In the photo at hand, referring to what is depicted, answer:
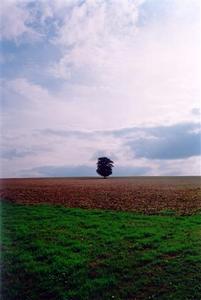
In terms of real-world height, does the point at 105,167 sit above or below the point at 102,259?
above

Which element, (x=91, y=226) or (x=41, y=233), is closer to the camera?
(x=41, y=233)

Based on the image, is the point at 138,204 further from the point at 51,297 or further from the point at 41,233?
the point at 51,297

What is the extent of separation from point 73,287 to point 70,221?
10100 mm

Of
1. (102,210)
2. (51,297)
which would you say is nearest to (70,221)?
(102,210)

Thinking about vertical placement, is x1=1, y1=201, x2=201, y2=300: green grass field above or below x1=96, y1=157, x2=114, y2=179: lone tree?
below

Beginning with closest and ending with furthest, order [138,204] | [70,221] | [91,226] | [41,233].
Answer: [41,233]
[91,226]
[70,221]
[138,204]

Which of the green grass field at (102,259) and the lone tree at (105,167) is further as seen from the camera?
the lone tree at (105,167)

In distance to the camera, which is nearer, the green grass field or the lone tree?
the green grass field

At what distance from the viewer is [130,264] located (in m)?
13.9

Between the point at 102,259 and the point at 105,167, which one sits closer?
the point at 102,259

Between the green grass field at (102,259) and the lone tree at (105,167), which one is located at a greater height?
the lone tree at (105,167)

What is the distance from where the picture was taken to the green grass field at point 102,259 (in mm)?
12031

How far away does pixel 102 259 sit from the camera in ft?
47.9

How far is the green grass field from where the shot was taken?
12031 mm
